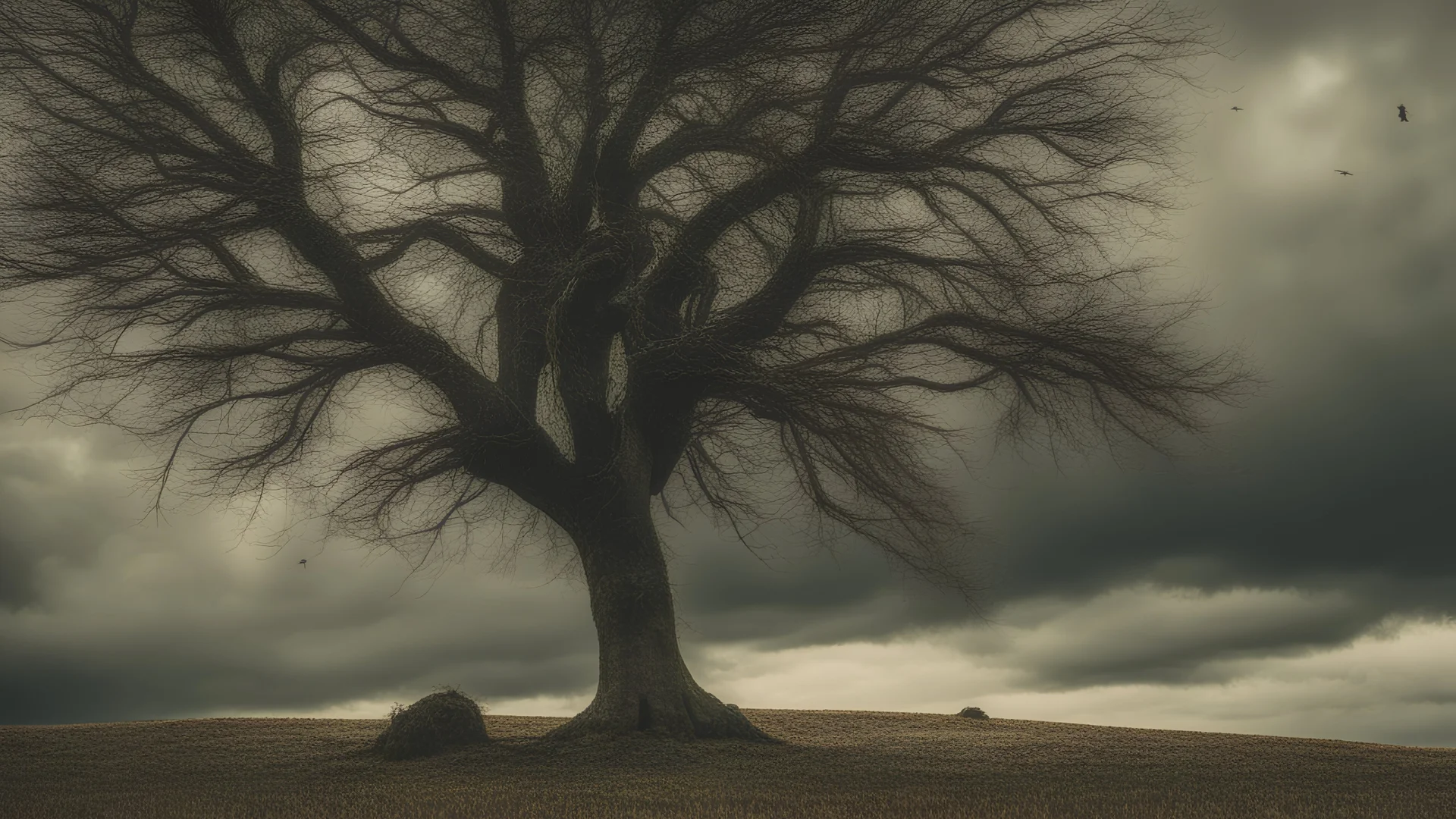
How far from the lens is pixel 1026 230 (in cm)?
1460

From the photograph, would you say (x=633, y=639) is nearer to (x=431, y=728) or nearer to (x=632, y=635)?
(x=632, y=635)

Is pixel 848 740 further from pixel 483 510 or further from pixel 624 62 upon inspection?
Answer: pixel 624 62

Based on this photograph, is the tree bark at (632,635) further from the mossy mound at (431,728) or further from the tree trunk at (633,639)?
the mossy mound at (431,728)

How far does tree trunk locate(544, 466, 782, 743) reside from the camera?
1306 cm

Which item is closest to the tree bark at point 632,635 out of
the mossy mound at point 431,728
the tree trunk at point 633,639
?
the tree trunk at point 633,639

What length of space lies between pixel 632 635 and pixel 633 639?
4 cm

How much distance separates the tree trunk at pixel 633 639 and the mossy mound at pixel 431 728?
1038 mm

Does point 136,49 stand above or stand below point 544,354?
above

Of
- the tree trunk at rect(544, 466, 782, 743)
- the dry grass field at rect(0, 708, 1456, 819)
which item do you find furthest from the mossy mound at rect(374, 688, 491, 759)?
the tree trunk at rect(544, 466, 782, 743)

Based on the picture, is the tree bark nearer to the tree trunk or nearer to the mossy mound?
the tree trunk

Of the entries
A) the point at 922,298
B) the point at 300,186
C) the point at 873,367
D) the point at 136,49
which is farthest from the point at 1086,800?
the point at 136,49

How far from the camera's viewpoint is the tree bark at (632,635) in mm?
13070

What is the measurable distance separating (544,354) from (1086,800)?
795cm

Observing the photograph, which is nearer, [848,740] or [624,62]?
[624,62]
